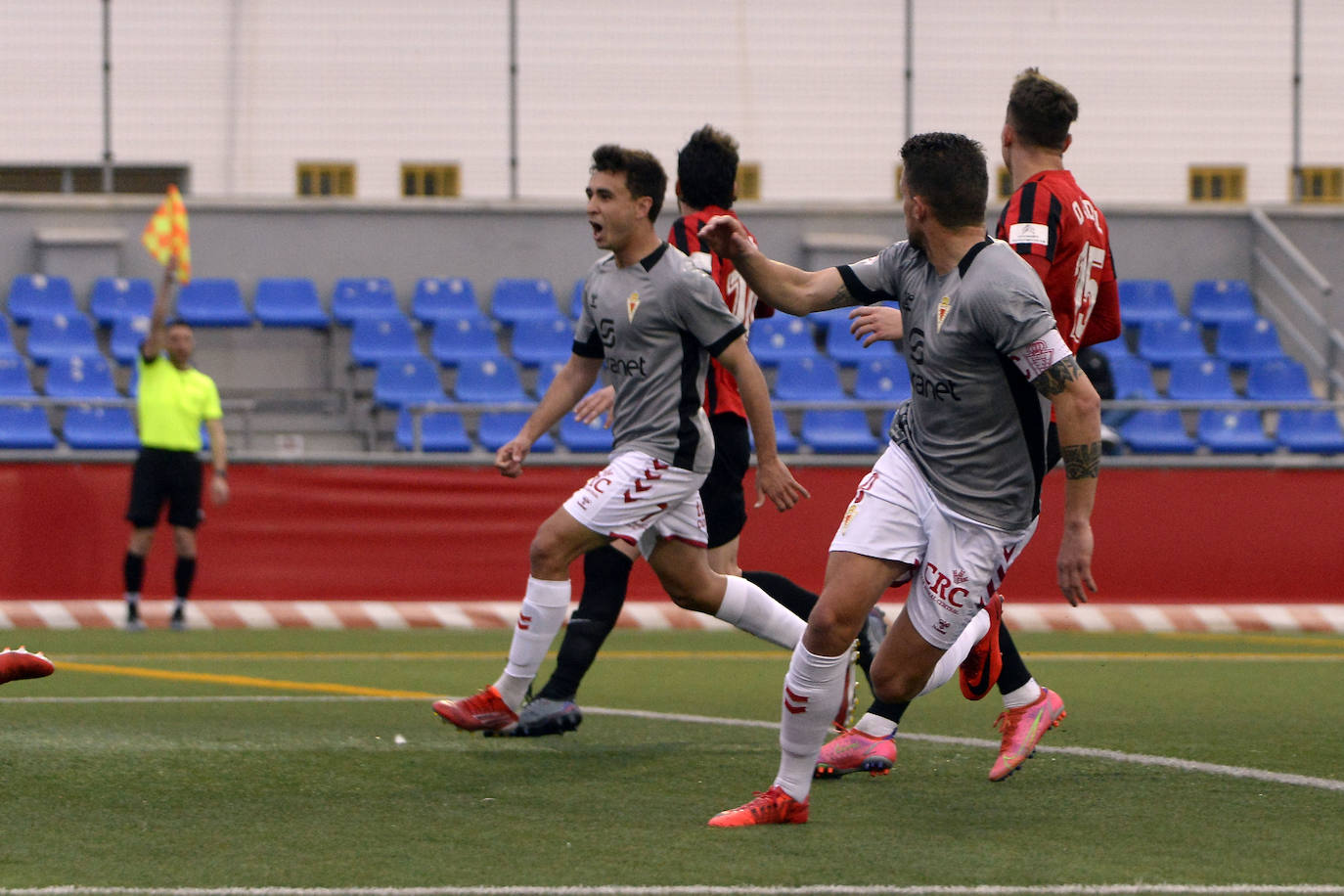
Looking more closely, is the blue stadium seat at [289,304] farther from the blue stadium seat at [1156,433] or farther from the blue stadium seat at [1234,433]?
A: the blue stadium seat at [1234,433]

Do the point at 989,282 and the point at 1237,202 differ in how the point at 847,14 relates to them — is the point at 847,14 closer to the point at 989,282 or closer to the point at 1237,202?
the point at 1237,202

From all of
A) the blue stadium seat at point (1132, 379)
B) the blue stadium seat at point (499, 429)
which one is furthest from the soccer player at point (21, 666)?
the blue stadium seat at point (1132, 379)

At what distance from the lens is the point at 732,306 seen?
6543mm

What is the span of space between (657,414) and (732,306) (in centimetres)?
83

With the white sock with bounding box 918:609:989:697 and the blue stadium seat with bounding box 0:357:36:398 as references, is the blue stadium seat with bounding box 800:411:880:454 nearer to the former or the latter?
the blue stadium seat with bounding box 0:357:36:398

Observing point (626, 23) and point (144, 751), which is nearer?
point (144, 751)

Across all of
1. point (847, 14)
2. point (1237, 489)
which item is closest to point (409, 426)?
A: point (1237, 489)

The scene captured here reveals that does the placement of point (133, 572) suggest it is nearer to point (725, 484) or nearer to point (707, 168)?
point (725, 484)

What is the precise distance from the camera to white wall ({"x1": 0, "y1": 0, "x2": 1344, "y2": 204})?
18891mm

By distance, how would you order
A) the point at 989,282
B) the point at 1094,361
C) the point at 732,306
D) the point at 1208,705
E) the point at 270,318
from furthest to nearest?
the point at 270,318, the point at 1094,361, the point at 1208,705, the point at 732,306, the point at 989,282

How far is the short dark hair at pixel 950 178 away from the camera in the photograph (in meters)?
4.57

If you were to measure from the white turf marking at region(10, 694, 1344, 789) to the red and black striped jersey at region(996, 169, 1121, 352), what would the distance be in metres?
1.40

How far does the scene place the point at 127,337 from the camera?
16188 mm

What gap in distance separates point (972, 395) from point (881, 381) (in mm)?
11950
